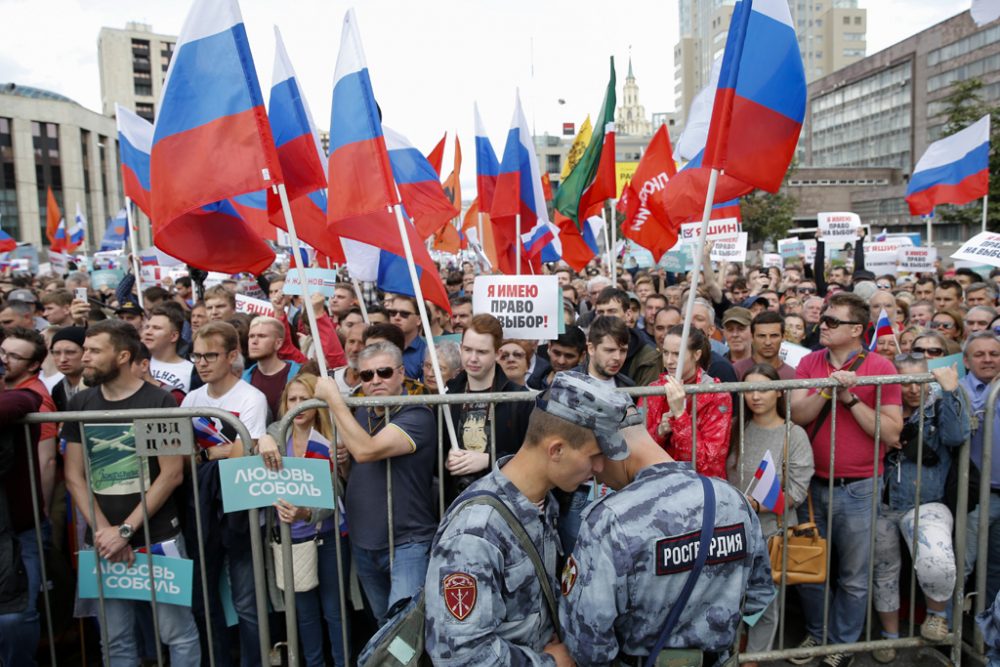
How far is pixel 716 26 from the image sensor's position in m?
138

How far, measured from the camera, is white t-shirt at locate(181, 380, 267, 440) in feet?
14.1

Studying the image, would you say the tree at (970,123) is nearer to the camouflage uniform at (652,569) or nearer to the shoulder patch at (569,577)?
the camouflage uniform at (652,569)

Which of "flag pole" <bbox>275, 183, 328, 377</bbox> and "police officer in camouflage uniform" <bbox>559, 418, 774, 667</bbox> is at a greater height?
"flag pole" <bbox>275, 183, 328, 377</bbox>

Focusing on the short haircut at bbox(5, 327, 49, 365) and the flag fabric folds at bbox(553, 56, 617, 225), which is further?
the flag fabric folds at bbox(553, 56, 617, 225)

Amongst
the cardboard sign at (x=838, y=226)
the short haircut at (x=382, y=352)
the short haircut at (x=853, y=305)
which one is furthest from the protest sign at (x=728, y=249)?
the short haircut at (x=382, y=352)

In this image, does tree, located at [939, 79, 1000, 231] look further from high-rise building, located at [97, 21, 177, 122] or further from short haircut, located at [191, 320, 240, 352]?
high-rise building, located at [97, 21, 177, 122]

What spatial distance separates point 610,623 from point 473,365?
216 cm

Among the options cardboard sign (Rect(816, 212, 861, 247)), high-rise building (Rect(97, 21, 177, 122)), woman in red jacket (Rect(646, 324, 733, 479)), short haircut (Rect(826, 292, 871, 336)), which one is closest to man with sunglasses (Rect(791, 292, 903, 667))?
short haircut (Rect(826, 292, 871, 336))

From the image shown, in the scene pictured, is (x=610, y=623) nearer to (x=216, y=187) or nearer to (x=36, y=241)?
(x=216, y=187)

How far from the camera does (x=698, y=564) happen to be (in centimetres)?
218

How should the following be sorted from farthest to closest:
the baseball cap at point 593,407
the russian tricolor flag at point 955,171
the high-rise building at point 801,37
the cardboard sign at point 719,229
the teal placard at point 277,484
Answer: the high-rise building at point 801,37 → the cardboard sign at point 719,229 → the russian tricolor flag at point 955,171 → the teal placard at point 277,484 → the baseball cap at point 593,407

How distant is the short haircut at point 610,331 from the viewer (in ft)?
14.5

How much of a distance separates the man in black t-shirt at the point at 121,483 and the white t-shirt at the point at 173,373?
153cm

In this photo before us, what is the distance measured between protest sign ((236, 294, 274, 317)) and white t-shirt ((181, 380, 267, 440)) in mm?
2797
